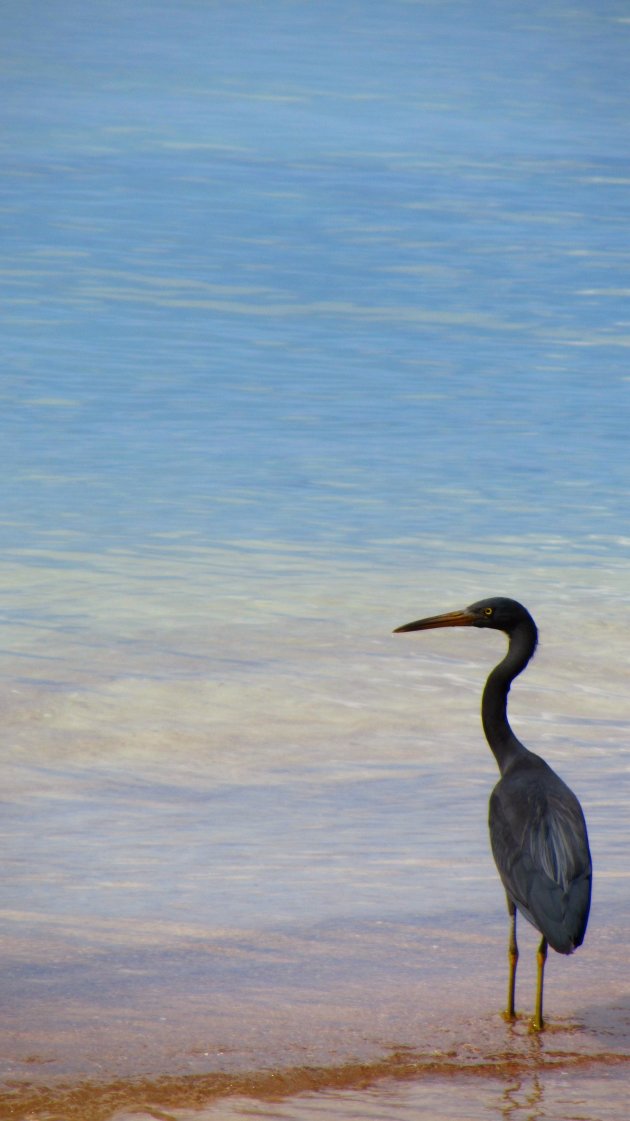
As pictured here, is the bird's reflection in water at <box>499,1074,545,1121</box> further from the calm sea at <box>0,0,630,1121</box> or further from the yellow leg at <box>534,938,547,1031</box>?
the yellow leg at <box>534,938,547,1031</box>

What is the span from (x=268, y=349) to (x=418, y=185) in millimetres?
13871

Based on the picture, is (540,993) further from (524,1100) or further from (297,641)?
(297,641)

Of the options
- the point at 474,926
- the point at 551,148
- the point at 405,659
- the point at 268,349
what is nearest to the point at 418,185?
the point at 551,148

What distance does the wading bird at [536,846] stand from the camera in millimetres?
3984

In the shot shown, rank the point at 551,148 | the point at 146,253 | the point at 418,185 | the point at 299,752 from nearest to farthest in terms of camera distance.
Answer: the point at 299,752, the point at 146,253, the point at 418,185, the point at 551,148

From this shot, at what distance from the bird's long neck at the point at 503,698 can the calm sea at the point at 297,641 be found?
1.76 feet

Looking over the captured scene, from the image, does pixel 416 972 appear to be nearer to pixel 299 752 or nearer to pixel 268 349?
pixel 299 752

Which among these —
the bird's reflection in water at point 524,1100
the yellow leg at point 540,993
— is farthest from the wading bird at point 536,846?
the bird's reflection in water at point 524,1100

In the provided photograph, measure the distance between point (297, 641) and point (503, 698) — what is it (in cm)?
378

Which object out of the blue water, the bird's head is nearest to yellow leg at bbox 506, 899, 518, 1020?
the bird's head

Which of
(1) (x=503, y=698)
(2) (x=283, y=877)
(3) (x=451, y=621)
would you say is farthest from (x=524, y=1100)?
(2) (x=283, y=877)

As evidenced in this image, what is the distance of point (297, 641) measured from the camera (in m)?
8.52

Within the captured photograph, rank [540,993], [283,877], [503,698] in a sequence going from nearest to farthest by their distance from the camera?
[540,993], [503,698], [283,877]

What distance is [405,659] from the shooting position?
26.8 feet
